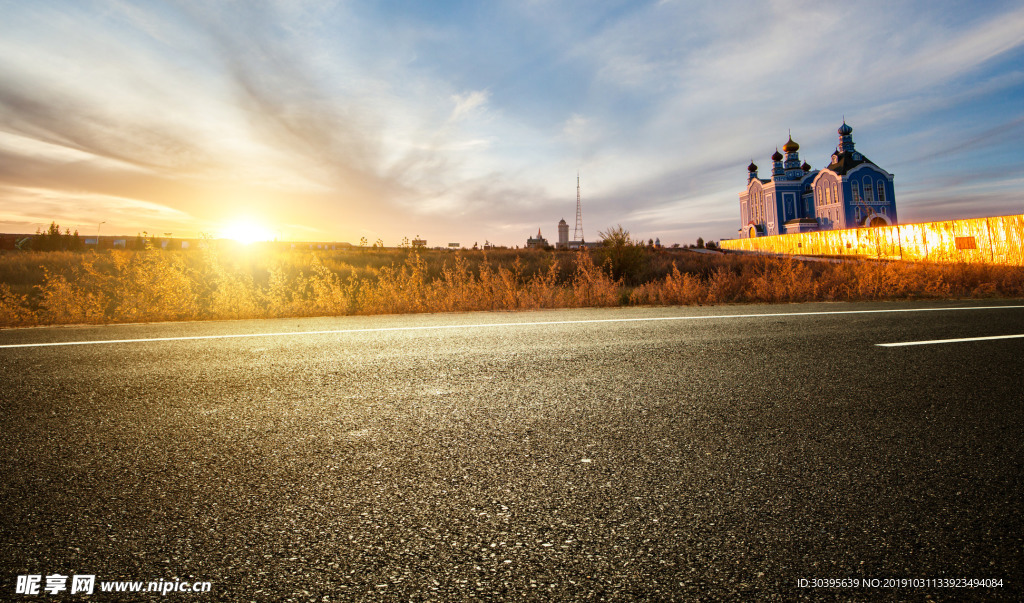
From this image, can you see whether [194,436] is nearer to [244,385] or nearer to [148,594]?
[244,385]

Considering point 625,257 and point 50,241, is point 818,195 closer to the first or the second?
point 625,257

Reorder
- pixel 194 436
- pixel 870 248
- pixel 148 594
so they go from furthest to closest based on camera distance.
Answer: pixel 870 248 → pixel 194 436 → pixel 148 594

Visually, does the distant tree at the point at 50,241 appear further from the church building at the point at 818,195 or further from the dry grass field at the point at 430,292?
the church building at the point at 818,195

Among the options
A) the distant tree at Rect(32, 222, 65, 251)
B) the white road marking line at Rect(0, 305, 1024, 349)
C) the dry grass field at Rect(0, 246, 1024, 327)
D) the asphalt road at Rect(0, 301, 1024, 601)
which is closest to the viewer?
the asphalt road at Rect(0, 301, 1024, 601)

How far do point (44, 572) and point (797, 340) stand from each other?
17.5 ft

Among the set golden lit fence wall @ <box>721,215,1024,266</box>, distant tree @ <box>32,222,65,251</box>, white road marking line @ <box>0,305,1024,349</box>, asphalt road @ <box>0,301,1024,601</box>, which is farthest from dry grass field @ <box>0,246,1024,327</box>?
distant tree @ <box>32,222,65,251</box>

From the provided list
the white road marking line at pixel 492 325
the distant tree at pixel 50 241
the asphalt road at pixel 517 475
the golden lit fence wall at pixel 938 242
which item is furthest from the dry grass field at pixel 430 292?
the distant tree at pixel 50 241

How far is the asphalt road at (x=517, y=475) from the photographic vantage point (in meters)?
1.28

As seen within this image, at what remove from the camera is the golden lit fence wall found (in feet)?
67.9

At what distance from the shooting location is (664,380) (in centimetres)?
322

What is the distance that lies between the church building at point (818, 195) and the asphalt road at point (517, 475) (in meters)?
69.1

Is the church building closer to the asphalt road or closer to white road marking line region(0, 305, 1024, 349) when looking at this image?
white road marking line region(0, 305, 1024, 349)

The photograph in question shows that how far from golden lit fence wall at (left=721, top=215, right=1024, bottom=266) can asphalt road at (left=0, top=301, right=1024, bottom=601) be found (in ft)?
81.4

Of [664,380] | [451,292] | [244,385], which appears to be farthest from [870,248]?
[244,385]
